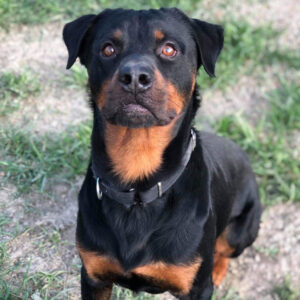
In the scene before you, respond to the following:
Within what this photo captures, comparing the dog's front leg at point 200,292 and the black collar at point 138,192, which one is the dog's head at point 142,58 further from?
the dog's front leg at point 200,292

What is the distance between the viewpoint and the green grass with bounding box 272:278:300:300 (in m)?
4.10

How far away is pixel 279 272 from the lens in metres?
4.35

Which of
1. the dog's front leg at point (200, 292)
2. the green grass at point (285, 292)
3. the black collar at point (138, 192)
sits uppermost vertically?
the black collar at point (138, 192)

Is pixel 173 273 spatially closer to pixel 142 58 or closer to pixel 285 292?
pixel 142 58

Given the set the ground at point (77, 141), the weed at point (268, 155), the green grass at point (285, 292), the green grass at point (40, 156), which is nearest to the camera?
the ground at point (77, 141)

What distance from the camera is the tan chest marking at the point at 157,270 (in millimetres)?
2904

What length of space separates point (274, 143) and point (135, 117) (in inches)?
112

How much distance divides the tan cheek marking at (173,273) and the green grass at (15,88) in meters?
2.42

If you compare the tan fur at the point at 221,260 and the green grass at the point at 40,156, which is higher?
the green grass at the point at 40,156

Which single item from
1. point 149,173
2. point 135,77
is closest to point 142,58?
point 135,77

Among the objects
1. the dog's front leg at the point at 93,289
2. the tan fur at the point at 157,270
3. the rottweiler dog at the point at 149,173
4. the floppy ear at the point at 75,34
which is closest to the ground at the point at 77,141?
the dog's front leg at the point at 93,289

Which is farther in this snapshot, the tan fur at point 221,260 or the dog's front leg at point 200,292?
the tan fur at point 221,260

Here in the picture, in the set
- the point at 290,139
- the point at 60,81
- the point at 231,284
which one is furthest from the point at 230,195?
the point at 60,81

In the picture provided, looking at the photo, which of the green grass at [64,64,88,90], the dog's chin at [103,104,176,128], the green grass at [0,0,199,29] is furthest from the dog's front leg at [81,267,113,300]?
the green grass at [0,0,199,29]
